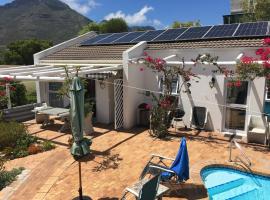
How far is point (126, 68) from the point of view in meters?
20.1

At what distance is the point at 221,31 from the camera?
23.0m

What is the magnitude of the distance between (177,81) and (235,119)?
17.5 ft

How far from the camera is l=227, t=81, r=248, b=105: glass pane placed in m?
18.3

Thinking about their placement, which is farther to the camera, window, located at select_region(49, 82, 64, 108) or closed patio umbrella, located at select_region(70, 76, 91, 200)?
window, located at select_region(49, 82, 64, 108)

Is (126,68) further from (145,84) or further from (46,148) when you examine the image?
(46,148)

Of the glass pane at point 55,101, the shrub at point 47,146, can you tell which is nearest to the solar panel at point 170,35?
the glass pane at point 55,101

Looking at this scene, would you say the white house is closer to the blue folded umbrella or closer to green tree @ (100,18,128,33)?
the blue folded umbrella

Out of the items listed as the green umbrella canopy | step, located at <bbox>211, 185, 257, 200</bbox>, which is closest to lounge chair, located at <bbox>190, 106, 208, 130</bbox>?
step, located at <bbox>211, 185, 257, 200</bbox>

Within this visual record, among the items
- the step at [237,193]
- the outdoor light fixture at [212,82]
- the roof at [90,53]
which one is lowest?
the step at [237,193]

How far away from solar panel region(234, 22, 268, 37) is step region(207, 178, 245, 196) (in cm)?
1235

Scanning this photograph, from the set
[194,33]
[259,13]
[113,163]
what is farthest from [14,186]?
[259,13]

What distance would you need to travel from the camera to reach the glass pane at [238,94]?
1830 centimetres

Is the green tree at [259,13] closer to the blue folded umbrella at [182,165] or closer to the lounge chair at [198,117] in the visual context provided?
the lounge chair at [198,117]

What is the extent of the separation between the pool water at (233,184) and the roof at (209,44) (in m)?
9.72
